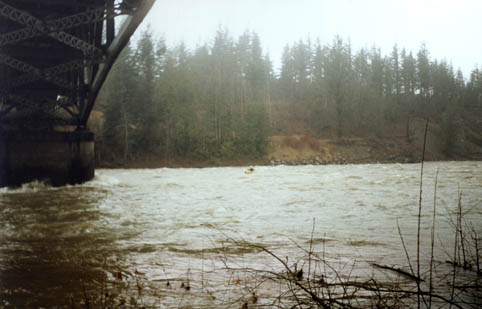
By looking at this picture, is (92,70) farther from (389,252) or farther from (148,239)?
(389,252)

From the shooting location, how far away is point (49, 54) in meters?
13.9

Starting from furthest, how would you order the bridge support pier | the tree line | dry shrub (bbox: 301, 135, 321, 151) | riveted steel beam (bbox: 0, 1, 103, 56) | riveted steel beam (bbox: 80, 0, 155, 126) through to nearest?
dry shrub (bbox: 301, 135, 321, 151), the tree line, the bridge support pier, riveted steel beam (bbox: 0, 1, 103, 56), riveted steel beam (bbox: 80, 0, 155, 126)

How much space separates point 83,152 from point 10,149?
3077 mm

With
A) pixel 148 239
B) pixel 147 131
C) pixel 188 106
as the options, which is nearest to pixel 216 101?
pixel 188 106

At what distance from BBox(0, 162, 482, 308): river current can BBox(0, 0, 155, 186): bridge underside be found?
15.0 feet

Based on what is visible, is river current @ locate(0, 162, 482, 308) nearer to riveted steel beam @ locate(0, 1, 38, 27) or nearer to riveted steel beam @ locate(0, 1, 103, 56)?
riveted steel beam @ locate(0, 1, 103, 56)

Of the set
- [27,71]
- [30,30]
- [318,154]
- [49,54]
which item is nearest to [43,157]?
[49,54]

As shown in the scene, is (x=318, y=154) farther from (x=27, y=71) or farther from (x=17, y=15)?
(x=17, y=15)

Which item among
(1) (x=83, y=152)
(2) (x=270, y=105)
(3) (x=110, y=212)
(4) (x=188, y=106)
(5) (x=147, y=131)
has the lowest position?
(3) (x=110, y=212)

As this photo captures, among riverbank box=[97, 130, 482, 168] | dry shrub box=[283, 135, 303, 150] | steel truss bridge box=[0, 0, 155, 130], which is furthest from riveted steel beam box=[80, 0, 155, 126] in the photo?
dry shrub box=[283, 135, 303, 150]

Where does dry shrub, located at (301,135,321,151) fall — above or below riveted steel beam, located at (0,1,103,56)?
below

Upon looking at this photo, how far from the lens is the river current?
127 inches

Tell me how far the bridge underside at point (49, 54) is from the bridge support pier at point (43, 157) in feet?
0.13

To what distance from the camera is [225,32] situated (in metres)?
78.8
